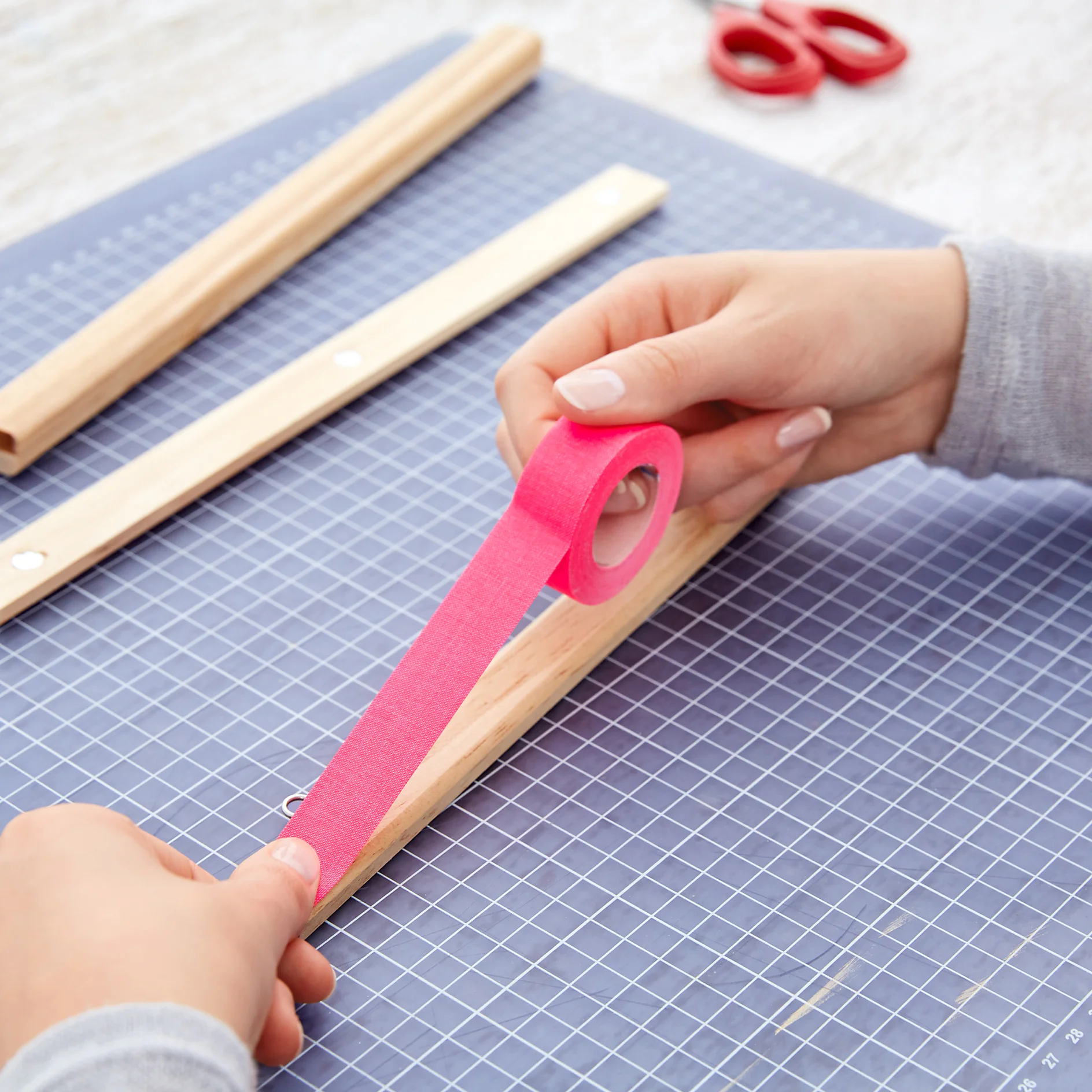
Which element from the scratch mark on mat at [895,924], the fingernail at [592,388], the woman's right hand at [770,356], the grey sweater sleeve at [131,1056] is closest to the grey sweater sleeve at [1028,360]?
the woman's right hand at [770,356]

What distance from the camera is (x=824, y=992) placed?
82cm

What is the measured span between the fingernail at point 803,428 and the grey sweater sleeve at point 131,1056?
67cm

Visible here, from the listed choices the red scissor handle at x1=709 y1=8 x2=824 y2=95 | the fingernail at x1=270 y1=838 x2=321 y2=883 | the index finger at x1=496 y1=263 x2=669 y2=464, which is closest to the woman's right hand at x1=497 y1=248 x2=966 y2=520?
the index finger at x1=496 y1=263 x2=669 y2=464

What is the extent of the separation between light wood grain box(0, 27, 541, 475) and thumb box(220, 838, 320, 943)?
1.75 feet

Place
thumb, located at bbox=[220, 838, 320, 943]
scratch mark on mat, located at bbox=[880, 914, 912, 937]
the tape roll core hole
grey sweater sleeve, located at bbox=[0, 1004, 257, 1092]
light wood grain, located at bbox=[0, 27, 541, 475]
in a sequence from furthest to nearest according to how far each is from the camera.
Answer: light wood grain, located at bbox=[0, 27, 541, 475] → the tape roll core hole → scratch mark on mat, located at bbox=[880, 914, 912, 937] → thumb, located at bbox=[220, 838, 320, 943] → grey sweater sleeve, located at bbox=[0, 1004, 257, 1092]

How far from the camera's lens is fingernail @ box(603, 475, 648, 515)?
1.04 metres

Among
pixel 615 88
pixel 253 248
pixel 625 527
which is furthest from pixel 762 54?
pixel 625 527

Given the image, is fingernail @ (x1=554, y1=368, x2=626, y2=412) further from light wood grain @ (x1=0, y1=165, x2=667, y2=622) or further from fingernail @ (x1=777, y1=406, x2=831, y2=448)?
light wood grain @ (x1=0, y1=165, x2=667, y2=622)

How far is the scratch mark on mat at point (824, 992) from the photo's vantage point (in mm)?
809

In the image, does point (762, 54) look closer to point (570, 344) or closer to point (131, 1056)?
point (570, 344)

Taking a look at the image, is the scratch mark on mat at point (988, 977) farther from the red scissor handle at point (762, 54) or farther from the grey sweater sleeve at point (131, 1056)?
the red scissor handle at point (762, 54)

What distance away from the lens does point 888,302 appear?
43.9 inches

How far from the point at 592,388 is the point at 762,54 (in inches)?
43.9

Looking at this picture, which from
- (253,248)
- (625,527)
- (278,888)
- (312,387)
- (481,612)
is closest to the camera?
(278,888)
